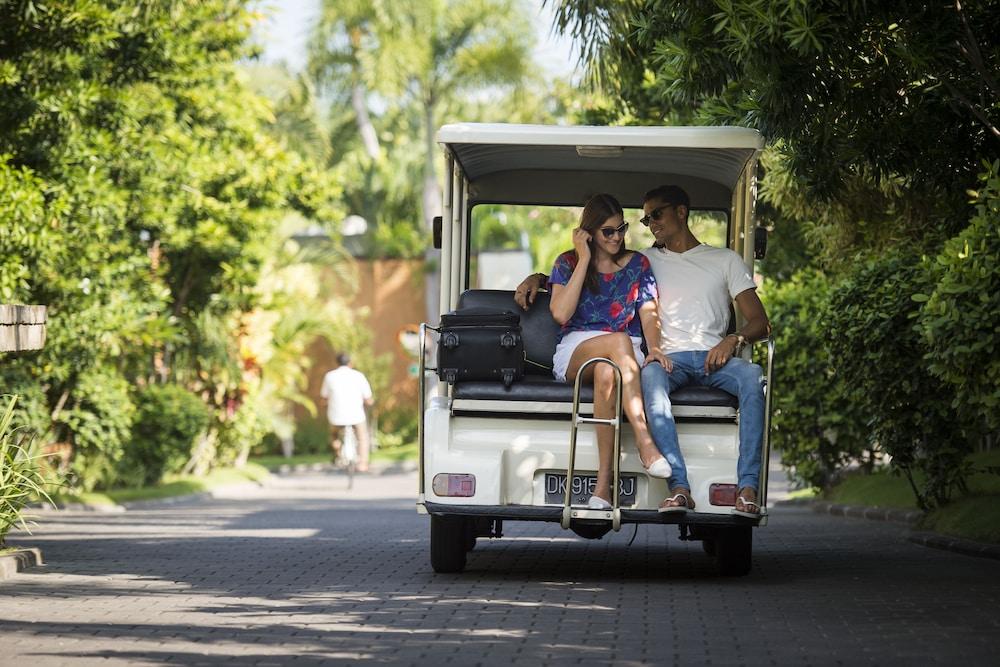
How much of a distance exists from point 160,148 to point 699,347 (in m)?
10.6

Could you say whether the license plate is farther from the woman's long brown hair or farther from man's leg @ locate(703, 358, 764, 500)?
the woman's long brown hair

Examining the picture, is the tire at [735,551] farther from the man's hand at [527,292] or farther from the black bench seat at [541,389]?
the man's hand at [527,292]

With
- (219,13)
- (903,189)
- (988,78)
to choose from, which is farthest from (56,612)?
(219,13)

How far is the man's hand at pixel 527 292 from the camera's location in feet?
34.7

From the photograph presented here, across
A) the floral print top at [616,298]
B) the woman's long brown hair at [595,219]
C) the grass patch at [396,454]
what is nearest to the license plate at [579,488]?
the floral print top at [616,298]

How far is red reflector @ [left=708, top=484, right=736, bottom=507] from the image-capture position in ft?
31.7

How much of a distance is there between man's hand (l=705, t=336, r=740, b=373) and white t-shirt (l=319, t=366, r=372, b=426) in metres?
15.0

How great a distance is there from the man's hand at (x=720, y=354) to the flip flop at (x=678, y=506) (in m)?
0.84

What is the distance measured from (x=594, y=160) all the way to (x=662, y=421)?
2.59 meters

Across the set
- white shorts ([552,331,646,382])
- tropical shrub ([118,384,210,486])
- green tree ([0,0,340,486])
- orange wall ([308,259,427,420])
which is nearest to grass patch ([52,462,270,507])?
tropical shrub ([118,384,210,486])

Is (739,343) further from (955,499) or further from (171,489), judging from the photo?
(171,489)

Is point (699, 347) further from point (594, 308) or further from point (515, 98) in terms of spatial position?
point (515, 98)

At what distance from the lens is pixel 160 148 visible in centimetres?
1916

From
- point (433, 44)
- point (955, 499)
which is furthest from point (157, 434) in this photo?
point (433, 44)
